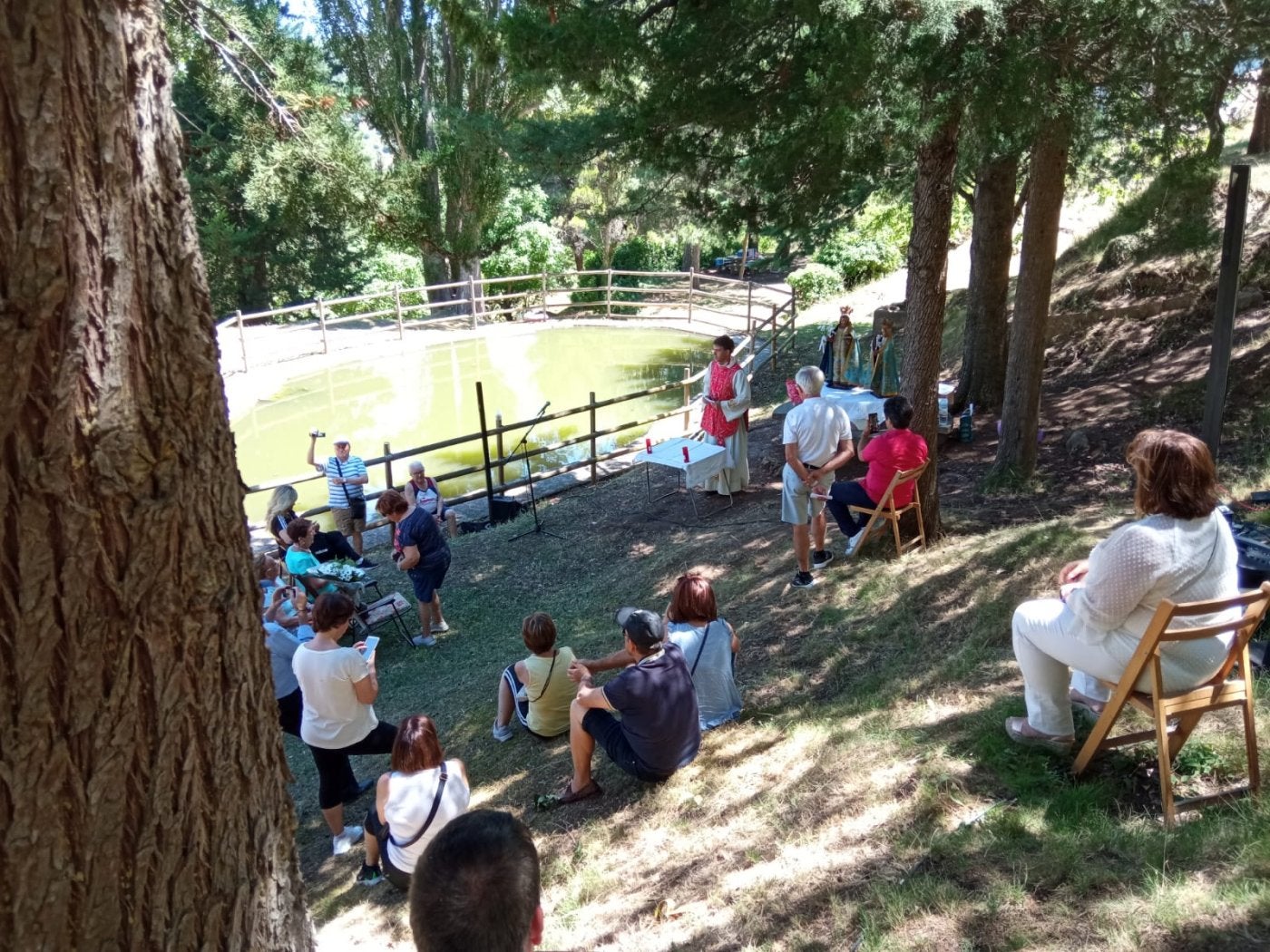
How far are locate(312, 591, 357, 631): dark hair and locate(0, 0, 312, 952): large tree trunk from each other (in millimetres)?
2597

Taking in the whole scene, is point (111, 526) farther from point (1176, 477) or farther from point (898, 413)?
point (898, 413)

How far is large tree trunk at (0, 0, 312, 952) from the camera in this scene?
63.7 inches

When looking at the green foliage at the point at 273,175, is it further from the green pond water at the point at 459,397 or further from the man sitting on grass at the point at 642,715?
the man sitting on grass at the point at 642,715

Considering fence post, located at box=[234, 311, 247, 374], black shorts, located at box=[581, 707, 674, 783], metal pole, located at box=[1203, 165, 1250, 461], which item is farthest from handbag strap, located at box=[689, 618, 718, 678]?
fence post, located at box=[234, 311, 247, 374]

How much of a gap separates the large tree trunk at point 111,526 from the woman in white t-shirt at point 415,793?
1.92 metres

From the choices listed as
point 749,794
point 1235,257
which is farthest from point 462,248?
point 749,794

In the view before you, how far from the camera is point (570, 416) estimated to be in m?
15.2

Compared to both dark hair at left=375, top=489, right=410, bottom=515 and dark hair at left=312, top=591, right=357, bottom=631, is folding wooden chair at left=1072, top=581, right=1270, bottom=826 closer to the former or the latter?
dark hair at left=312, top=591, right=357, bottom=631

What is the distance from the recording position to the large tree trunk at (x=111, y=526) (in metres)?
1.62

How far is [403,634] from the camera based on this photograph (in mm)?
7723

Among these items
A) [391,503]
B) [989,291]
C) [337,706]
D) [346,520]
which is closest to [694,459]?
[391,503]

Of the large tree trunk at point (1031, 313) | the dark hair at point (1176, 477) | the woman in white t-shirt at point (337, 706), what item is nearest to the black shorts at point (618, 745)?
the woman in white t-shirt at point (337, 706)

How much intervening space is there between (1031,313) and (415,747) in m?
6.29

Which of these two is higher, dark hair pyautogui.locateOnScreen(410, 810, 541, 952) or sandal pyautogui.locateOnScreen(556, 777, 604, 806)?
dark hair pyautogui.locateOnScreen(410, 810, 541, 952)
